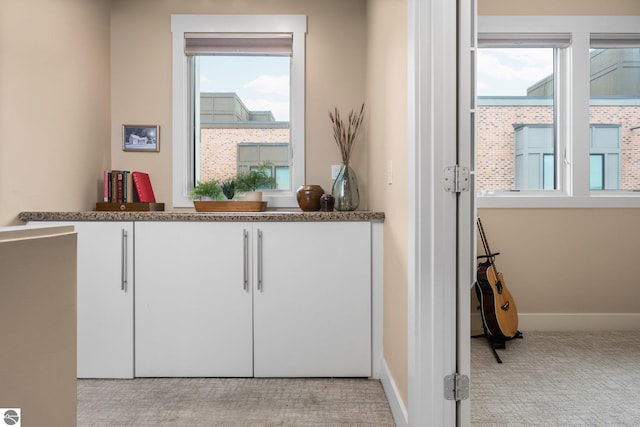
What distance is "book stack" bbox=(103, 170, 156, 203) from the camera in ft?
9.29

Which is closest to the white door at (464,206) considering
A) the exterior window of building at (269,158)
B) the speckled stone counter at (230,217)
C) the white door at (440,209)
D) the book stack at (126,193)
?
the white door at (440,209)

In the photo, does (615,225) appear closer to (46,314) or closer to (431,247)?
(431,247)

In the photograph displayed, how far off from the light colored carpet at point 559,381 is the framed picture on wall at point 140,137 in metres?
2.42

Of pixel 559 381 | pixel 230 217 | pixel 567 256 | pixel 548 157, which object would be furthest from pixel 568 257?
pixel 230 217

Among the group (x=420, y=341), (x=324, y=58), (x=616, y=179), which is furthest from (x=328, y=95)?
(x=616, y=179)

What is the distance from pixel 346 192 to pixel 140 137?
1.43 metres

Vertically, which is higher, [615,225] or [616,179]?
[616,179]

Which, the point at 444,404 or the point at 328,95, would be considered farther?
the point at 328,95

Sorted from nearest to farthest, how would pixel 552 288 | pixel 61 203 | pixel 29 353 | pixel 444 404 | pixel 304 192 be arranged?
pixel 29 353, pixel 444 404, pixel 61 203, pixel 304 192, pixel 552 288

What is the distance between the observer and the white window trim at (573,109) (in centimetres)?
322

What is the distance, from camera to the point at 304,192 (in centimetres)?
286

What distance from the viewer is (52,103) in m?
2.49

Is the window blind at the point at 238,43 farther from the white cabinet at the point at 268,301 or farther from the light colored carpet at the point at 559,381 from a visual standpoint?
the light colored carpet at the point at 559,381

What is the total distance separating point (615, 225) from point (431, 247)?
2442 millimetres
